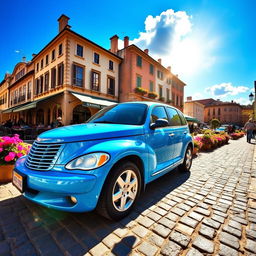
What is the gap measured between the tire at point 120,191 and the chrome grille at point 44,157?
73 cm

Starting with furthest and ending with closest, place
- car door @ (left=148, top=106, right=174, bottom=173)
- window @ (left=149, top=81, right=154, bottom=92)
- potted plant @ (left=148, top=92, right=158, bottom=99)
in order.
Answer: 1. window @ (left=149, top=81, right=154, bottom=92)
2. potted plant @ (left=148, top=92, right=158, bottom=99)
3. car door @ (left=148, top=106, right=174, bottom=173)

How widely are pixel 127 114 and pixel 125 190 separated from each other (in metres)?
1.37

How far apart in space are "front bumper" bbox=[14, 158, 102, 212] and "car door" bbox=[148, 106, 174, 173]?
1.24 metres

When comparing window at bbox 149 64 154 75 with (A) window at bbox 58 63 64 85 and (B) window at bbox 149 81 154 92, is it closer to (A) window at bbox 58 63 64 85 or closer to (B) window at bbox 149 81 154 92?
A: (B) window at bbox 149 81 154 92

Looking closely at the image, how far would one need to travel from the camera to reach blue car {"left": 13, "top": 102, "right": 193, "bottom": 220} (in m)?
1.60

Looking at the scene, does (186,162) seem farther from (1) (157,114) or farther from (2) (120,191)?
(2) (120,191)

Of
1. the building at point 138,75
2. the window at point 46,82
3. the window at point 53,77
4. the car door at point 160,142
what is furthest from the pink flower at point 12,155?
the building at point 138,75

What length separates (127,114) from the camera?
278 centimetres

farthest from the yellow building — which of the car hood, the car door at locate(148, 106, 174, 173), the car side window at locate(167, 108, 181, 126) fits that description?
the car hood

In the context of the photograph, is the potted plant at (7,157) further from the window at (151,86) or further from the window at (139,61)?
the window at (151,86)

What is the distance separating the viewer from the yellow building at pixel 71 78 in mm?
13383

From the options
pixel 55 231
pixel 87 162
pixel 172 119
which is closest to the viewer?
pixel 87 162

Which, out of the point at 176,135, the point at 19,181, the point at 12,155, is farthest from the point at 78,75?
the point at 19,181

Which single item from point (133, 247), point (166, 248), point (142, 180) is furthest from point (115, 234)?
point (142, 180)
